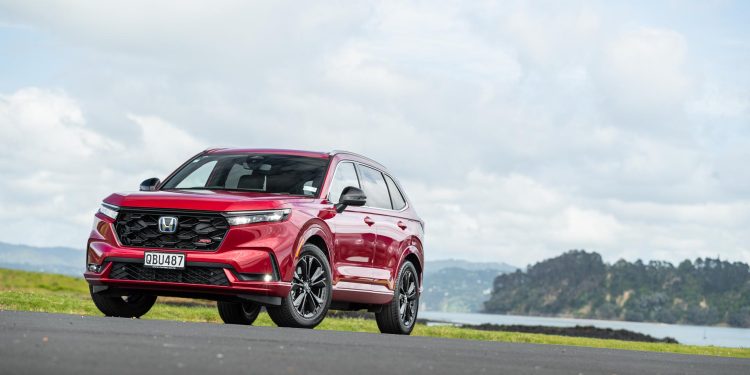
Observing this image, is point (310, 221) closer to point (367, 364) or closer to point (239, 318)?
point (239, 318)

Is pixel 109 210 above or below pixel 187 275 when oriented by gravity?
above

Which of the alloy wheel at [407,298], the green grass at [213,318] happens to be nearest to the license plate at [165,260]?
the alloy wheel at [407,298]

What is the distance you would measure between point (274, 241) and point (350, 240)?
1713mm

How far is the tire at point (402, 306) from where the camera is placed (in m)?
15.2

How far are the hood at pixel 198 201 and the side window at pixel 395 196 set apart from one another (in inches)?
115

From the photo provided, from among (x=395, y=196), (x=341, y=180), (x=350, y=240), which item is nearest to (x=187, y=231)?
(x=350, y=240)

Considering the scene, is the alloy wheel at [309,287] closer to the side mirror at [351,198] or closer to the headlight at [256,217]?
the headlight at [256,217]

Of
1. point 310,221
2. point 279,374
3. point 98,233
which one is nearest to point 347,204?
point 310,221

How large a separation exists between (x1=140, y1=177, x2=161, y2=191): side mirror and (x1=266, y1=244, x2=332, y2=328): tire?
7.13 ft

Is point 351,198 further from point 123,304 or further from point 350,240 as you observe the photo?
point 123,304

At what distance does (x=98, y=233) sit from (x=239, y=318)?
324 centimetres

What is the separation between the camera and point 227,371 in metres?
7.14

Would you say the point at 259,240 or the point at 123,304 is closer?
the point at 259,240

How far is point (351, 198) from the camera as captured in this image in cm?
1371
